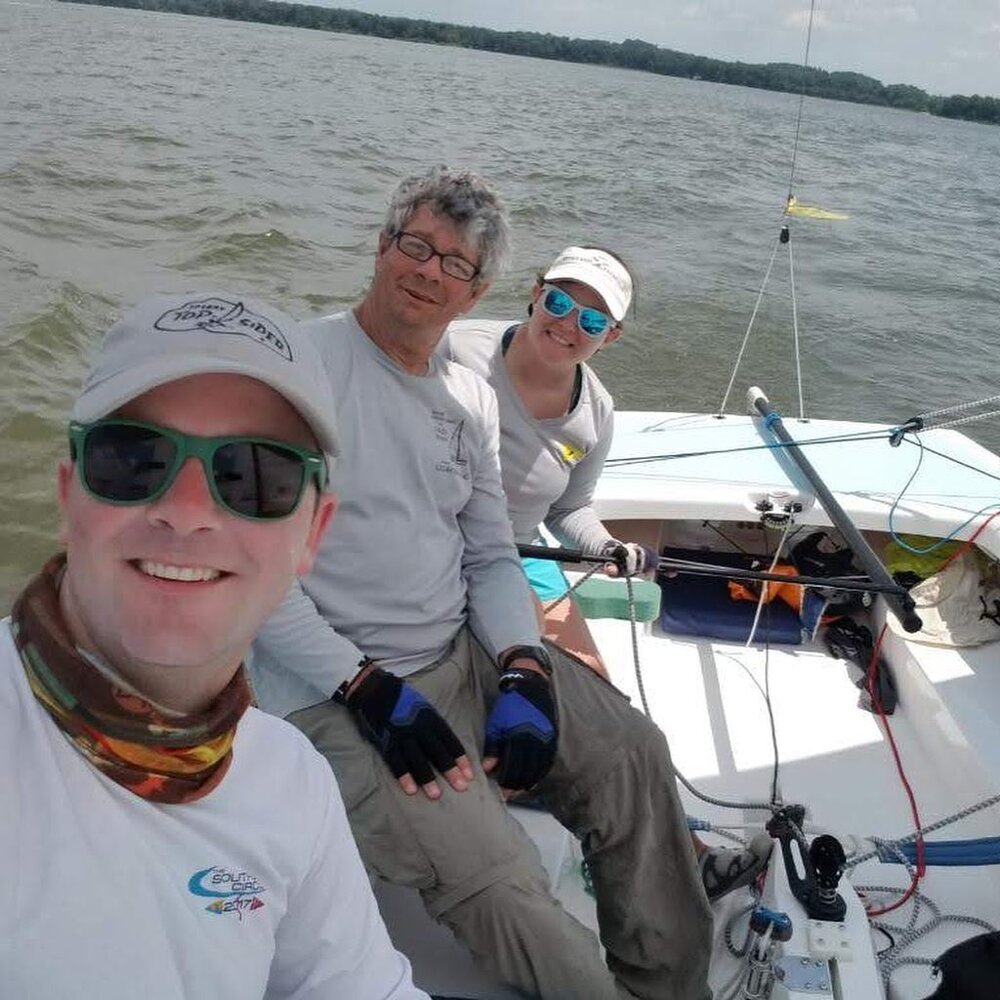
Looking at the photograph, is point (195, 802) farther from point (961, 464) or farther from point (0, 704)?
point (961, 464)

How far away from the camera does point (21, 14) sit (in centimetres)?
2600

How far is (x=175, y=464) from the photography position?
34.1 inches

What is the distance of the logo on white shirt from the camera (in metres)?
0.86

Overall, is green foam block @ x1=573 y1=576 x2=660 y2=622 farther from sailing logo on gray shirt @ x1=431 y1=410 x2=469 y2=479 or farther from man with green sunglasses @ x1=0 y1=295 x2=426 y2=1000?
man with green sunglasses @ x1=0 y1=295 x2=426 y2=1000

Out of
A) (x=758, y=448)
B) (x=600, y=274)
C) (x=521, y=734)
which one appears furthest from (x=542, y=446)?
(x=758, y=448)

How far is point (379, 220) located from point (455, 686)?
9.21 m

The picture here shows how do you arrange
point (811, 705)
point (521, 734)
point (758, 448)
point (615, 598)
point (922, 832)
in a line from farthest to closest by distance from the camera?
point (758, 448) < point (811, 705) < point (615, 598) < point (922, 832) < point (521, 734)

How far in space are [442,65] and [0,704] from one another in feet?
118

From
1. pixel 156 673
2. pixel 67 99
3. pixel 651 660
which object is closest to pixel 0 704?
pixel 156 673

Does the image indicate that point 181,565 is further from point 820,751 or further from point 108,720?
point 820,751

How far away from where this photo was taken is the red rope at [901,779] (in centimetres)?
215

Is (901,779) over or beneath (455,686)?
beneath

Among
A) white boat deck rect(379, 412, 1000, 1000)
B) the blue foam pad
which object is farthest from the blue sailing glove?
the blue foam pad

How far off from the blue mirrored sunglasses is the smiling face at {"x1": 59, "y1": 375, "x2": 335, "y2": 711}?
1.44 metres
